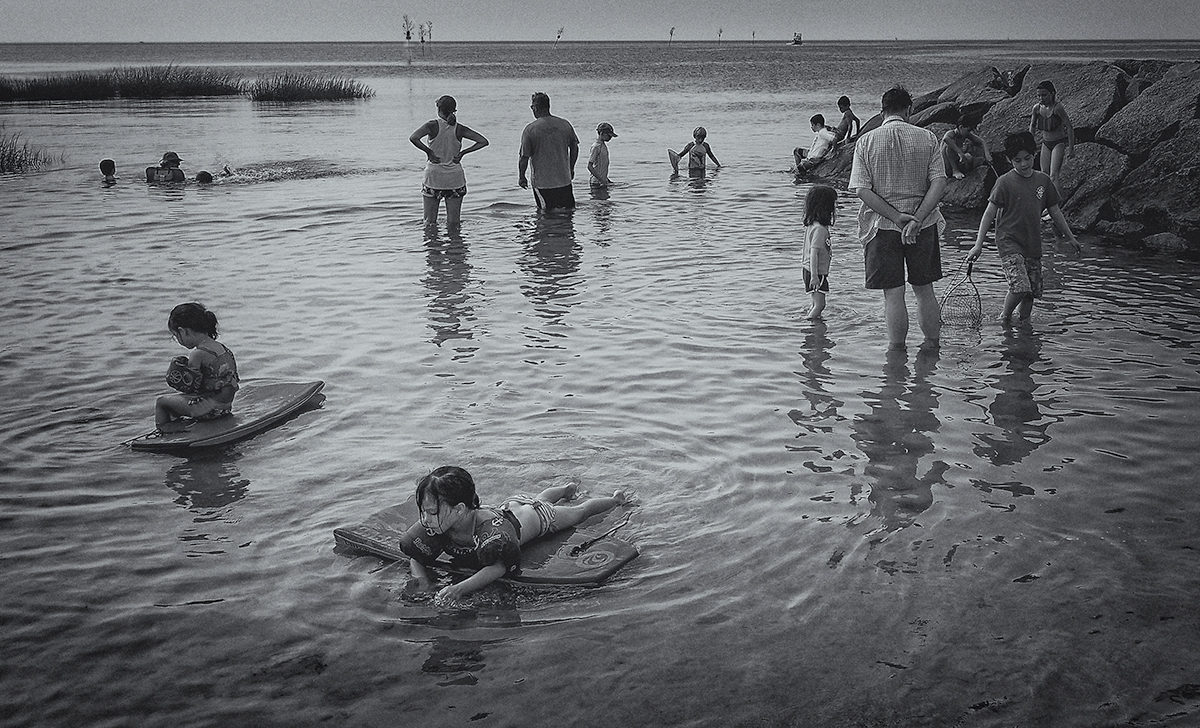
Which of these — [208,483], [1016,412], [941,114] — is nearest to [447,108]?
[208,483]

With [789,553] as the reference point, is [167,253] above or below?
above

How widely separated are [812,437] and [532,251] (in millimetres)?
7377

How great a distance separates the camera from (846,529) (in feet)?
18.6

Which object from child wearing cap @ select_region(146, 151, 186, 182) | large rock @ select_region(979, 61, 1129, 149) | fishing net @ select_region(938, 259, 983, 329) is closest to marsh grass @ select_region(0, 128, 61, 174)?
child wearing cap @ select_region(146, 151, 186, 182)

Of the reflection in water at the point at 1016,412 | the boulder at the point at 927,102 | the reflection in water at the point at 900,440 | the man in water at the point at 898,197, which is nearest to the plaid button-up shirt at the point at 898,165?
the man in water at the point at 898,197

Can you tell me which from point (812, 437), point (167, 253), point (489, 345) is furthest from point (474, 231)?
point (812, 437)

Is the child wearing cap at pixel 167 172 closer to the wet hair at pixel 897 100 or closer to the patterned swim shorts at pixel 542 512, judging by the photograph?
the wet hair at pixel 897 100

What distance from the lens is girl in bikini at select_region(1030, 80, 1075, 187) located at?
15.4 meters

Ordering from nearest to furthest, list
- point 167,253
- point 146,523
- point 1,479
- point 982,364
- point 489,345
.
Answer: point 146,523 → point 1,479 → point 982,364 → point 489,345 → point 167,253

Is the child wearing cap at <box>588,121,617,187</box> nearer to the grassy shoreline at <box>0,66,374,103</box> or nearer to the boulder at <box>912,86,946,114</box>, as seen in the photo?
the boulder at <box>912,86,946,114</box>

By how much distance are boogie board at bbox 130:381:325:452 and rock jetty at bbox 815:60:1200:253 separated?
37.7 ft

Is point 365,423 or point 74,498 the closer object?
point 74,498

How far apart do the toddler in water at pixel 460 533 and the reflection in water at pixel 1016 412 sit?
3.31 m

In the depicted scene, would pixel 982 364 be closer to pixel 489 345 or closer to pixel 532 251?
pixel 489 345
